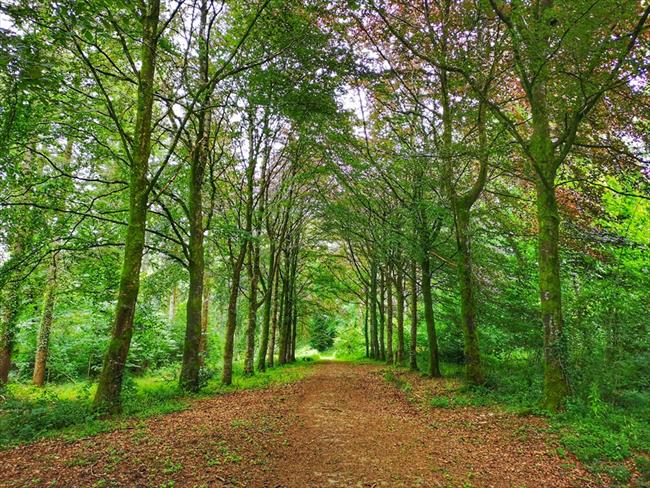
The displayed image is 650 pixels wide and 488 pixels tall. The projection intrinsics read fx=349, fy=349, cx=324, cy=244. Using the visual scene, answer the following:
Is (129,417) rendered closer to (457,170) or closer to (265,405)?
(265,405)

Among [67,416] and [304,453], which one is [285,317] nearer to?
[67,416]

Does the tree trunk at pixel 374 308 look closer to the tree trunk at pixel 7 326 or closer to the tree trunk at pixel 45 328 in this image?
the tree trunk at pixel 45 328

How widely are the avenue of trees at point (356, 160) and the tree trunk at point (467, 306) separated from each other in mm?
57

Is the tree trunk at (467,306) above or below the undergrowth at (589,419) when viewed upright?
above

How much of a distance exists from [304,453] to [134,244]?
535cm

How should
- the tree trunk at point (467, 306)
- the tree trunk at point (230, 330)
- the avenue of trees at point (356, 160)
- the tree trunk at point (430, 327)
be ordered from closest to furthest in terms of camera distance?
the avenue of trees at point (356, 160) → the tree trunk at point (467, 306) → the tree trunk at point (230, 330) → the tree trunk at point (430, 327)

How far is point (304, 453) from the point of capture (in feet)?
17.1

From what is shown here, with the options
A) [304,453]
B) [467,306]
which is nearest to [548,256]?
[467,306]

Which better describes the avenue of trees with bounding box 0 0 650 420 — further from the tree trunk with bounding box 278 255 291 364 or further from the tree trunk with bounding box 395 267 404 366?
the tree trunk with bounding box 278 255 291 364

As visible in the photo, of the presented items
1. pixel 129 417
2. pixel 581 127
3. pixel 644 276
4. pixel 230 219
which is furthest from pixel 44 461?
pixel 581 127

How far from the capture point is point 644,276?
8414 mm

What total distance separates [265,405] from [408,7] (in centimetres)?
1211

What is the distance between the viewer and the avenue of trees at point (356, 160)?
684cm

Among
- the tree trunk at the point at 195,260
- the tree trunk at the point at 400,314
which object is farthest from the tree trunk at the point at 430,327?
the tree trunk at the point at 195,260
